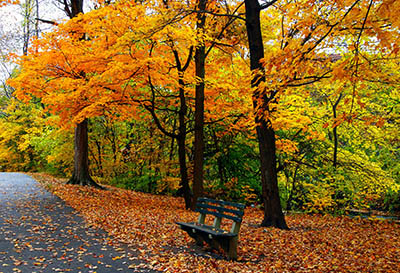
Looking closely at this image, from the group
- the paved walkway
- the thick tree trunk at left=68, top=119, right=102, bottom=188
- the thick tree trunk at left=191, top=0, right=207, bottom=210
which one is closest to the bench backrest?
the paved walkway

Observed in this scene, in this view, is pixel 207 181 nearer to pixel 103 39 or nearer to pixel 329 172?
pixel 329 172

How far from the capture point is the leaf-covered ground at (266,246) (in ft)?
16.3

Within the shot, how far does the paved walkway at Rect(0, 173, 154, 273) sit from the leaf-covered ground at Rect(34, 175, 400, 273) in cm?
35

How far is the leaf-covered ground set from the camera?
4965 millimetres

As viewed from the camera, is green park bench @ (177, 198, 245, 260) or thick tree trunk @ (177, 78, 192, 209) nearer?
green park bench @ (177, 198, 245, 260)

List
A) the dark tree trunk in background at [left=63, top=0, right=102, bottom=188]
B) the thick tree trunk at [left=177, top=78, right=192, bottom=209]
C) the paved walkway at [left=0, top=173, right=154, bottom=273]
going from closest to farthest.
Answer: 1. the paved walkway at [left=0, top=173, right=154, bottom=273]
2. the thick tree trunk at [left=177, top=78, right=192, bottom=209]
3. the dark tree trunk in background at [left=63, top=0, right=102, bottom=188]

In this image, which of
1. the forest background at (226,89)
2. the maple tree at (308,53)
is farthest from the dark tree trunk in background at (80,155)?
the maple tree at (308,53)

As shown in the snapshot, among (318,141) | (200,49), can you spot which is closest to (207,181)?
(318,141)

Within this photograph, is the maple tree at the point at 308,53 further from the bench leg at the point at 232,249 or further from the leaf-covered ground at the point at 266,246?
the bench leg at the point at 232,249

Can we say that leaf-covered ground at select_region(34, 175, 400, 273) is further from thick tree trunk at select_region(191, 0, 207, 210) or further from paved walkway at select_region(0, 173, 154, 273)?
thick tree trunk at select_region(191, 0, 207, 210)

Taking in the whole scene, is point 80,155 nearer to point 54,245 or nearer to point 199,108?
point 199,108

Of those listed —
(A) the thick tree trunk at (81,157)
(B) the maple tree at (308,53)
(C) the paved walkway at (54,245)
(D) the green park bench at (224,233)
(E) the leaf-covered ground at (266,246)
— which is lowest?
(E) the leaf-covered ground at (266,246)

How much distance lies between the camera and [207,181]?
1368 centimetres

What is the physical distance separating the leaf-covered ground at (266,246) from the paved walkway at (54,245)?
1.15 feet
